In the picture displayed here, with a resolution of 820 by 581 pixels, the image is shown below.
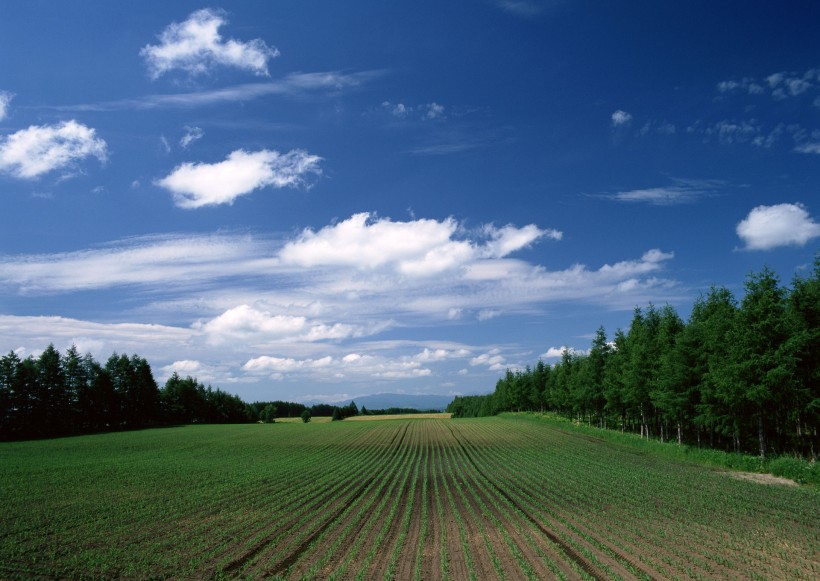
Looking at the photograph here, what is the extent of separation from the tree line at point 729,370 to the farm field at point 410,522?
20.6ft

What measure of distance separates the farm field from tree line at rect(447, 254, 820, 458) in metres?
6.29

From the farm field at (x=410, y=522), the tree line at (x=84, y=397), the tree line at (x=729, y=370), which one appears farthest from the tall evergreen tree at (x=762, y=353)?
the tree line at (x=84, y=397)

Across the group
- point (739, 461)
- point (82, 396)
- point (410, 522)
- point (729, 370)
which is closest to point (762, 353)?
point (729, 370)

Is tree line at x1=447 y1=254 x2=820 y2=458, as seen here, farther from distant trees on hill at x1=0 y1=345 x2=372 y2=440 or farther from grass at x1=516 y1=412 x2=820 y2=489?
distant trees on hill at x1=0 y1=345 x2=372 y2=440

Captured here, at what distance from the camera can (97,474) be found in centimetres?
3428

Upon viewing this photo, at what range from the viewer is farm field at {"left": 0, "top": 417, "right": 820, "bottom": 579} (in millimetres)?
14641

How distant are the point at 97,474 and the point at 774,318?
48267 millimetres

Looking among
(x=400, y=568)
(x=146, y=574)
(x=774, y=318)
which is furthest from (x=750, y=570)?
(x=774, y=318)

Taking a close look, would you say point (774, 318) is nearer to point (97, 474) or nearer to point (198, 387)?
point (97, 474)

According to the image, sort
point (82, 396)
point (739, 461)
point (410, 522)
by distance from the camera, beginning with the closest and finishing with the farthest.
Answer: point (410, 522), point (739, 461), point (82, 396)

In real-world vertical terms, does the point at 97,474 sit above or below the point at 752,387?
below

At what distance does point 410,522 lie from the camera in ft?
65.7

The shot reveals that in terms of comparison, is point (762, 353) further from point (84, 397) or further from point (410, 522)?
point (84, 397)

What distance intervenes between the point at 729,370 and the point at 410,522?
2610 cm
